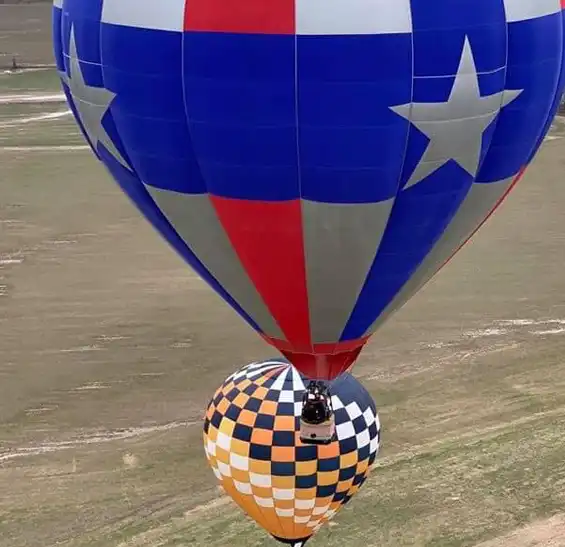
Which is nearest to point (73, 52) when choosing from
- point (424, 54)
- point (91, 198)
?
point (424, 54)

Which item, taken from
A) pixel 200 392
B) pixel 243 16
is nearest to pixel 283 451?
pixel 243 16

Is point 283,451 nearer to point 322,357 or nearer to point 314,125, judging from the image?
point 322,357

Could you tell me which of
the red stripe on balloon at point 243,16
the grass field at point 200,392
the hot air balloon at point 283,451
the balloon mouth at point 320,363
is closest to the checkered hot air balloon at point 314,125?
the red stripe on balloon at point 243,16

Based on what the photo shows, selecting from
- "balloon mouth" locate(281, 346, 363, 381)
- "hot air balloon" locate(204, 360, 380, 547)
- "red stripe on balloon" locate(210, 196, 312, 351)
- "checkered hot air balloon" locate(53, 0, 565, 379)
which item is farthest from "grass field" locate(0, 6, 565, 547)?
"checkered hot air balloon" locate(53, 0, 565, 379)

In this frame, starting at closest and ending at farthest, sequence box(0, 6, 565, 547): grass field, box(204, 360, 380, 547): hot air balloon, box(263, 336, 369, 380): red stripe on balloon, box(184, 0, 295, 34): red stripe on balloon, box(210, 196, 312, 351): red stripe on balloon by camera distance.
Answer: box(184, 0, 295, 34): red stripe on balloon
box(210, 196, 312, 351): red stripe on balloon
box(263, 336, 369, 380): red stripe on balloon
box(204, 360, 380, 547): hot air balloon
box(0, 6, 565, 547): grass field

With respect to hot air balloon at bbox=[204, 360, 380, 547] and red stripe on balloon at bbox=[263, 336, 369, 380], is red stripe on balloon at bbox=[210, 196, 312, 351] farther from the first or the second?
hot air balloon at bbox=[204, 360, 380, 547]

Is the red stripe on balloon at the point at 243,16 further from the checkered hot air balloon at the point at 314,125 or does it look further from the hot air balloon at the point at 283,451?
the hot air balloon at the point at 283,451

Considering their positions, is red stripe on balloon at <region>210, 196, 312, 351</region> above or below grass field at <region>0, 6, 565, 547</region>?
above
